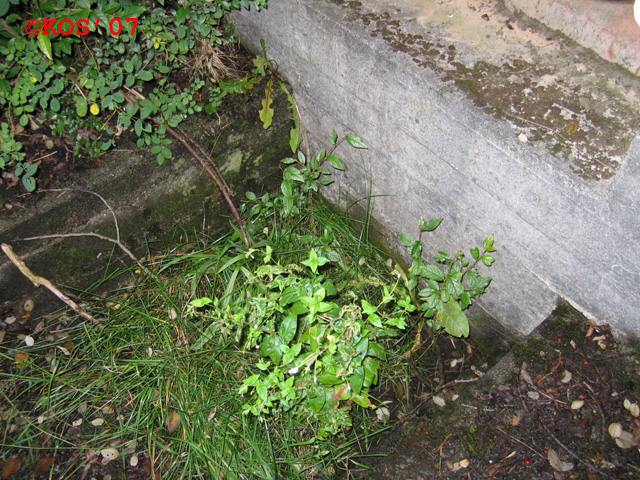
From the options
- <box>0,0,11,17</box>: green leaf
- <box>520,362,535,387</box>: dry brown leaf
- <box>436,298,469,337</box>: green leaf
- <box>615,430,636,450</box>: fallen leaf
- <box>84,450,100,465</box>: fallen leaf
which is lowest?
<box>84,450,100,465</box>: fallen leaf

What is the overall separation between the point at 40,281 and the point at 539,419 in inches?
94.3

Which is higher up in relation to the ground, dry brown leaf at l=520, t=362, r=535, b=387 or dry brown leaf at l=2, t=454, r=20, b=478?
dry brown leaf at l=520, t=362, r=535, b=387

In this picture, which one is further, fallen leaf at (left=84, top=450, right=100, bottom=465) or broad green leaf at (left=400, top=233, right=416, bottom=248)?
broad green leaf at (left=400, top=233, right=416, bottom=248)

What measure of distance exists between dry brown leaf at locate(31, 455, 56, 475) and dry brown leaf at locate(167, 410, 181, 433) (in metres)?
0.50

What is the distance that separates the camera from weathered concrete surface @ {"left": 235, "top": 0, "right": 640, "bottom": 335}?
156cm

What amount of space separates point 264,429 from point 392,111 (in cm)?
157

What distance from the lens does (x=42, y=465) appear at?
6.57 feet

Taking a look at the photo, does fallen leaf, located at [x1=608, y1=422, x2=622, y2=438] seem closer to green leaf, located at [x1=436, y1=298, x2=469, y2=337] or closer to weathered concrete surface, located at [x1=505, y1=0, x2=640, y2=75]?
green leaf, located at [x1=436, y1=298, x2=469, y2=337]

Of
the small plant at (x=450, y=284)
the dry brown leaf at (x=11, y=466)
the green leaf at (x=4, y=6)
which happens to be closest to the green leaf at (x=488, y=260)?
the small plant at (x=450, y=284)

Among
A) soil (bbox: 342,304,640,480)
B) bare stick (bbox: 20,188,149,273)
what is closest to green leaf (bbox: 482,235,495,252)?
soil (bbox: 342,304,640,480)

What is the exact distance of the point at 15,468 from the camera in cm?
198

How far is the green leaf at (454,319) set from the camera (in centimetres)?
210

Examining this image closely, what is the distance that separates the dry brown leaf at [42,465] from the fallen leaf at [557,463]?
204 centimetres

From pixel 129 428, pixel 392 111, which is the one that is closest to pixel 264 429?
pixel 129 428
